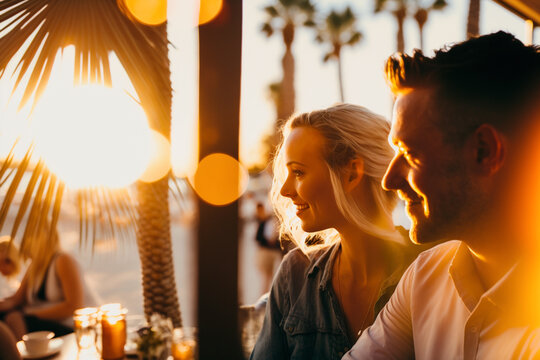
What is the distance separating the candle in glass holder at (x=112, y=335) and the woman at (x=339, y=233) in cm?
80

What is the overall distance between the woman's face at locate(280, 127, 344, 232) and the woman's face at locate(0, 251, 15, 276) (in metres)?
3.18

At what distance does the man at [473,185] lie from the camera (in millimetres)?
1036

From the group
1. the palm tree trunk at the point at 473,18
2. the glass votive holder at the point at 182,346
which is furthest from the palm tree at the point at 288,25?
the glass votive holder at the point at 182,346

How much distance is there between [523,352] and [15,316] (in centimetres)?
361

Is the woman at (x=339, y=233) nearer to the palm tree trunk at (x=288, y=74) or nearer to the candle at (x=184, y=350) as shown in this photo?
the candle at (x=184, y=350)

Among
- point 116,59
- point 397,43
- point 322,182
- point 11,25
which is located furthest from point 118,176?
point 397,43

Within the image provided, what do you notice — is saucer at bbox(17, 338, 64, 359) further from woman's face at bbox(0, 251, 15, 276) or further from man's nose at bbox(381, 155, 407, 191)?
man's nose at bbox(381, 155, 407, 191)

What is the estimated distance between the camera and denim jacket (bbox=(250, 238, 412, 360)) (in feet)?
5.74

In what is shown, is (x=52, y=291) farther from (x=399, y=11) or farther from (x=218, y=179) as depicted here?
(x=399, y=11)

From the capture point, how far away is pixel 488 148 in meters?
1.09

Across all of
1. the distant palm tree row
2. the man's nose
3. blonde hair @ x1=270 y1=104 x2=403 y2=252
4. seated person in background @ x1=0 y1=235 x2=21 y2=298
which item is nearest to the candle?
blonde hair @ x1=270 y1=104 x2=403 y2=252

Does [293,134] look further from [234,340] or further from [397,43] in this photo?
[397,43]

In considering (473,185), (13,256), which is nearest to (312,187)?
(473,185)

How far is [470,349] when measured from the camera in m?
1.03
